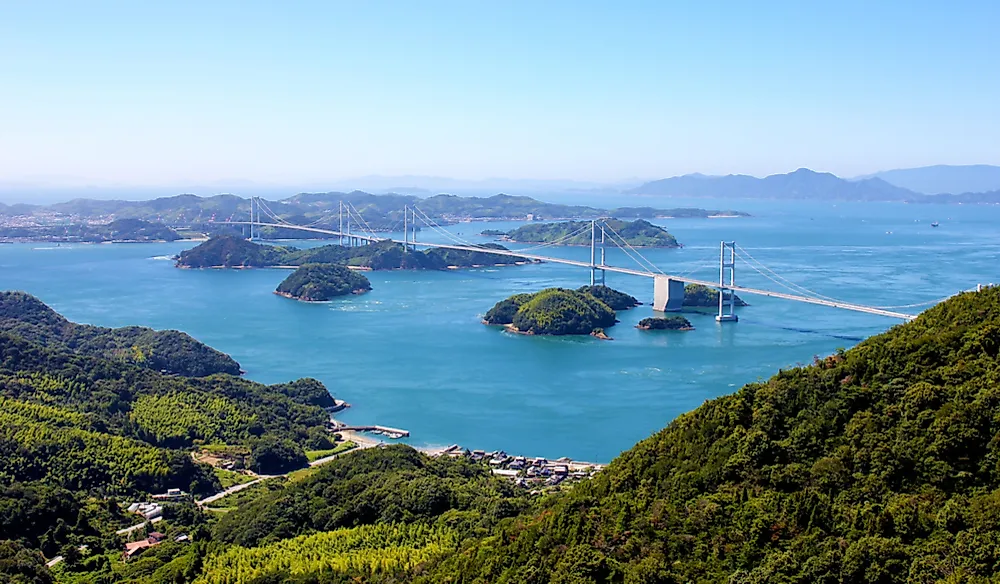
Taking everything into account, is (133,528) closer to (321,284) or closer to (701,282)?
(701,282)

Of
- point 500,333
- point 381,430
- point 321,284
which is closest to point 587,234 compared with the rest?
point 321,284

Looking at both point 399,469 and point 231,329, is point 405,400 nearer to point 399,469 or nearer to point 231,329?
point 399,469

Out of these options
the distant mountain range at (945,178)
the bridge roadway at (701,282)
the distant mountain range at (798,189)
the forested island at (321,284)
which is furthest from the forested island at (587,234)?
the distant mountain range at (945,178)

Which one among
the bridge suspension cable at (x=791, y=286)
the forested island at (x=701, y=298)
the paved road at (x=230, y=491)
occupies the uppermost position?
the bridge suspension cable at (x=791, y=286)

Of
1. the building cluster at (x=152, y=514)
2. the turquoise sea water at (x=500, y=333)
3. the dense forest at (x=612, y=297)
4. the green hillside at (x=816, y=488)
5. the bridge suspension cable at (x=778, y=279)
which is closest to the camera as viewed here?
the green hillside at (x=816, y=488)

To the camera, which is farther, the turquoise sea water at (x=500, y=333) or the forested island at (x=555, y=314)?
the forested island at (x=555, y=314)

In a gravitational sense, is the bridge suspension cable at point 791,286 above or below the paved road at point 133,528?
above

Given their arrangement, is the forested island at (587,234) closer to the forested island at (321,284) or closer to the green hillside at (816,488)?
the forested island at (321,284)
